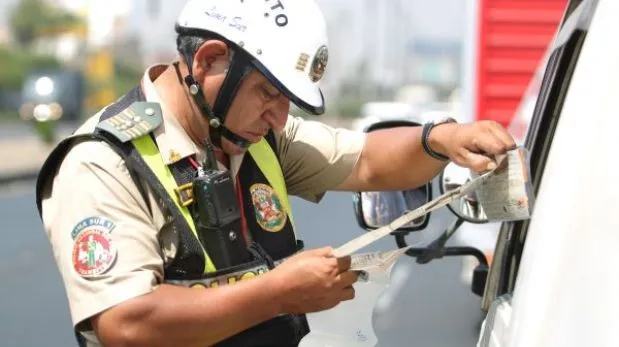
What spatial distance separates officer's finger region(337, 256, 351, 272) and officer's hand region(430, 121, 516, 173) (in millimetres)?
345

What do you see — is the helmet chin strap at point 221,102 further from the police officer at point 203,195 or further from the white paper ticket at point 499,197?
the white paper ticket at point 499,197

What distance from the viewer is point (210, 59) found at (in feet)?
8.04

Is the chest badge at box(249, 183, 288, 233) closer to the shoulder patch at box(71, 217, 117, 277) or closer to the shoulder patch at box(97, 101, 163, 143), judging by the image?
the shoulder patch at box(97, 101, 163, 143)

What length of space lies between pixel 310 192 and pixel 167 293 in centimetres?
93

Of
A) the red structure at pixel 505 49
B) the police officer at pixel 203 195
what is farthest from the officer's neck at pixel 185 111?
the red structure at pixel 505 49

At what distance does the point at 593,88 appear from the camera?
1.52m

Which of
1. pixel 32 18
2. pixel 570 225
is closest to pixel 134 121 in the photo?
pixel 570 225

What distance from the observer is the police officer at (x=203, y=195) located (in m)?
2.20

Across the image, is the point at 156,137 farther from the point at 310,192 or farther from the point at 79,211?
the point at 310,192

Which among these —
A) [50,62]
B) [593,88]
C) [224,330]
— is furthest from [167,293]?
[50,62]

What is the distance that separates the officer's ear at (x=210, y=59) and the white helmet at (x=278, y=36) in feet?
0.07

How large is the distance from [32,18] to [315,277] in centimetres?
6415

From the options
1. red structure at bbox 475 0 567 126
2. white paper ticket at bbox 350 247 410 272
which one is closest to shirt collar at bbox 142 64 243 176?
white paper ticket at bbox 350 247 410 272

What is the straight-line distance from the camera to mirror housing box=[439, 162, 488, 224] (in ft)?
8.87
